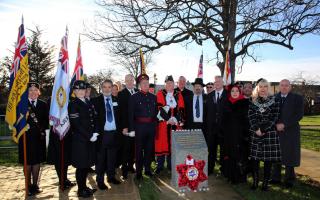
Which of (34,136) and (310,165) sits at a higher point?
(34,136)

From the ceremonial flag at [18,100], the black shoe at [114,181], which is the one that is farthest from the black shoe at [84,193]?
the ceremonial flag at [18,100]

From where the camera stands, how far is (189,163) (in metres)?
5.87

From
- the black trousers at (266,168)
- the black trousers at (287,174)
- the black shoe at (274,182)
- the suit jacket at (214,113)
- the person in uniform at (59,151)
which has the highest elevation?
the suit jacket at (214,113)

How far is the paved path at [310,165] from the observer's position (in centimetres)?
723

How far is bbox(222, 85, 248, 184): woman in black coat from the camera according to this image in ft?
20.1

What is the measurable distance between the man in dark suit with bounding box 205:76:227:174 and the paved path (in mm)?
2068

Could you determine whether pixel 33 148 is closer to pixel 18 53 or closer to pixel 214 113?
pixel 18 53

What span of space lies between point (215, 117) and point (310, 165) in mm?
3214

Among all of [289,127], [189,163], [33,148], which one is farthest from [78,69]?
[289,127]

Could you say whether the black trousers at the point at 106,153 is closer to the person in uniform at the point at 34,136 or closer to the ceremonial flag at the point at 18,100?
the person in uniform at the point at 34,136

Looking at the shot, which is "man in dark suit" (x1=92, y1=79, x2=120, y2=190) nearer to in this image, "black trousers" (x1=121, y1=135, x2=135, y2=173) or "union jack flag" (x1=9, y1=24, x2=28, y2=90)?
"black trousers" (x1=121, y1=135, x2=135, y2=173)

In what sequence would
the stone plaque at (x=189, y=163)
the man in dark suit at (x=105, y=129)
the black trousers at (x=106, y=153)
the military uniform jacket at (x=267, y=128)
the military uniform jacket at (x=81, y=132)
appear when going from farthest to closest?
the black trousers at (x=106, y=153) < the man in dark suit at (x=105, y=129) < the stone plaque at (x=189, y=163) < the military uniform jacket at (x=267, y=128) < the military uniform jacket at (x=81, y=132)

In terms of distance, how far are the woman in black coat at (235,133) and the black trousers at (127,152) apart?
2144 millimetres

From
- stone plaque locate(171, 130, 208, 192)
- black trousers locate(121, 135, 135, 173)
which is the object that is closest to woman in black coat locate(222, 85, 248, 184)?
stone plaque locate(171, 130, 208, 192)
